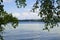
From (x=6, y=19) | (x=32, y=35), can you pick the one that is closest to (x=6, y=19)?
(x=6, y=19)

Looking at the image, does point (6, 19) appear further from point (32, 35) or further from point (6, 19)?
point (32, 35)

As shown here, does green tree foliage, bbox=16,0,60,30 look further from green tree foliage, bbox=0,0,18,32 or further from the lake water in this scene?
the lake water

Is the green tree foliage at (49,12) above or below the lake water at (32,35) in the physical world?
above

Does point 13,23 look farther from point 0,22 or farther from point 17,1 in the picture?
point 17,1

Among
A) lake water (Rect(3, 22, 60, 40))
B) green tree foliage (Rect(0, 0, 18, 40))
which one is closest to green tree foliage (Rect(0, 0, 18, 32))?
green tree foliage (Rect(0, 0, 18, 40))

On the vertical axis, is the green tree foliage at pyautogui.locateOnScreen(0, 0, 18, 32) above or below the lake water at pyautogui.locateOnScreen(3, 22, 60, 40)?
above

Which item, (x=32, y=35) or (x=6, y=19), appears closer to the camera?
(x=6, y=19)

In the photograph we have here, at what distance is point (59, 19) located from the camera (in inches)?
191

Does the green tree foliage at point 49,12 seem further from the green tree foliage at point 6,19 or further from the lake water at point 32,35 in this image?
the lake water at point 32,35

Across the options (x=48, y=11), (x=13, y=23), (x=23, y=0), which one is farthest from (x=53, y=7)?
(x=13, y=23)

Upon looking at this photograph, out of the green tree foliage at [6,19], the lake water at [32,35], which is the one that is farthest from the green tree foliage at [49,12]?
the lake water at [32,35]

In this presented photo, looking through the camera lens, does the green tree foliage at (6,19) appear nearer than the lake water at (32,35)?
Yes

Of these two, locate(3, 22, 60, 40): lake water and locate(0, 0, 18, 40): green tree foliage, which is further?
locate(3, 22, 60, 40): lake water

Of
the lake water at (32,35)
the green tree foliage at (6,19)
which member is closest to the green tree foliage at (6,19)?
the green tree foliage at (6,19)
